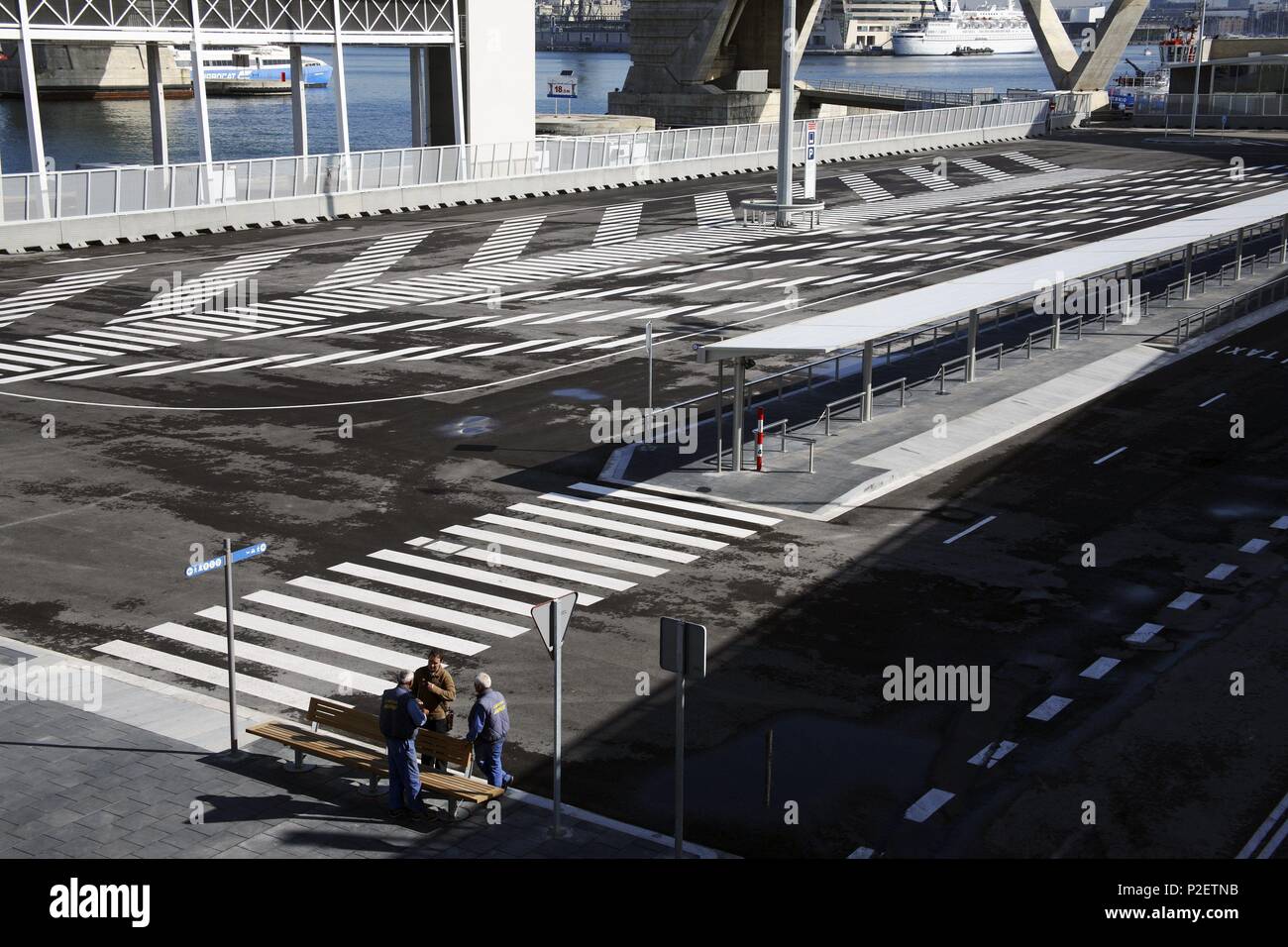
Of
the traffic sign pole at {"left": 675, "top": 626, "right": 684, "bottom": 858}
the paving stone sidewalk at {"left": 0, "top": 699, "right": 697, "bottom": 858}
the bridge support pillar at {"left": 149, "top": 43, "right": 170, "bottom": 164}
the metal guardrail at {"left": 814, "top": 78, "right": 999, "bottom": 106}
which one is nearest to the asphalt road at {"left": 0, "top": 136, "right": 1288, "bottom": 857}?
the traffic sign pole at {"left": 675, "top": 626, "right": 684, "bottom": 858}

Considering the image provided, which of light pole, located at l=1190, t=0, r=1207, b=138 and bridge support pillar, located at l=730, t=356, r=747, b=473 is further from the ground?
light pole, located at l=1190, t=0, r=1207, b=138

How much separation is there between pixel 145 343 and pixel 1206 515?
78.2 feet

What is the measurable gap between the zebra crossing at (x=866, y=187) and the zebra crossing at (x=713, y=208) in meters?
6.31

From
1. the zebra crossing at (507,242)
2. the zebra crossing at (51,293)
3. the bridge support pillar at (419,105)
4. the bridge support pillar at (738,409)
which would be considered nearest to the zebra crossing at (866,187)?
the zebra crossing at (507,242)

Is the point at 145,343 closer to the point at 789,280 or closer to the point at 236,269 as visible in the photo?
the point at 236,269

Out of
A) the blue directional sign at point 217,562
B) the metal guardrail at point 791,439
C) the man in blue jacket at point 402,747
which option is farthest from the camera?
the metal guardrail at point 791,439

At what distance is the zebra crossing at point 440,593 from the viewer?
17.8 m

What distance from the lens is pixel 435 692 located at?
49.5ft

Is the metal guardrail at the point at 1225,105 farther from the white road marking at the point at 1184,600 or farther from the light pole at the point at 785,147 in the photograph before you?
the white road marking at the point at 1184,600

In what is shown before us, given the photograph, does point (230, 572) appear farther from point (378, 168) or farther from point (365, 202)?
point (378, 168)

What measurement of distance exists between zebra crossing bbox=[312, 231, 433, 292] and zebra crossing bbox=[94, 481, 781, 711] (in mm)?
21350

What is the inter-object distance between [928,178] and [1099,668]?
5890 centimetres

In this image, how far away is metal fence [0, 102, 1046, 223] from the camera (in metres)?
48.4

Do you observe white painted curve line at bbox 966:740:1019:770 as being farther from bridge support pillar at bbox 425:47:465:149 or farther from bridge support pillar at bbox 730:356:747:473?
bridge support pillar at bbox 425:47:465:149
